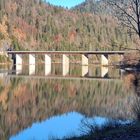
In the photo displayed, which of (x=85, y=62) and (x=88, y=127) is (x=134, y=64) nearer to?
(x=85, y=62)

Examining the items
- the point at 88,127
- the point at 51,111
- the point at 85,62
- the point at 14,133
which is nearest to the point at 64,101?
the point at 51,111

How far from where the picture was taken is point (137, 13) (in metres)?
12.5

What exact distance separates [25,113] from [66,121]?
19.0ft

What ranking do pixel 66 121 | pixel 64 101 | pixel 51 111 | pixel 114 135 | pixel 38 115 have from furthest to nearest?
1. pixel 64 101
2. pixel 51 111
3. pixel 38 115
4. pixel 66 121
5. pixel 114 135

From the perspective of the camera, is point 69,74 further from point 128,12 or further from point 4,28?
point 4,28

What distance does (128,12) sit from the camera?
40.3 feet

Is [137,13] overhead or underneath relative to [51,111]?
overhead

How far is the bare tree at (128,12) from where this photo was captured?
39.2 feet

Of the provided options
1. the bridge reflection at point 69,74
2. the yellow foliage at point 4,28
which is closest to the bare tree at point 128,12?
the bridge reflection at point 69,74

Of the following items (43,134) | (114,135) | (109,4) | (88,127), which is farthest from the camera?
(43,134)

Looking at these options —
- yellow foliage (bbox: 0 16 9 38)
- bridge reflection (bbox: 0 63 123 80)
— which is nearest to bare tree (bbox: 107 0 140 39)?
bridge reflection (bbox: 0 63 123 80)

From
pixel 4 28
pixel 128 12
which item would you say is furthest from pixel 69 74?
Result: pixel 4 28

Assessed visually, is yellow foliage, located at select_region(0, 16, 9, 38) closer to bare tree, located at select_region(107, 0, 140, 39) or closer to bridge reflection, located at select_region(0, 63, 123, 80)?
bridge reflection, located at select_region(0, 63, 123, 80)

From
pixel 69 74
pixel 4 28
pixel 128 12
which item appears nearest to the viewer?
pixel 128 12
